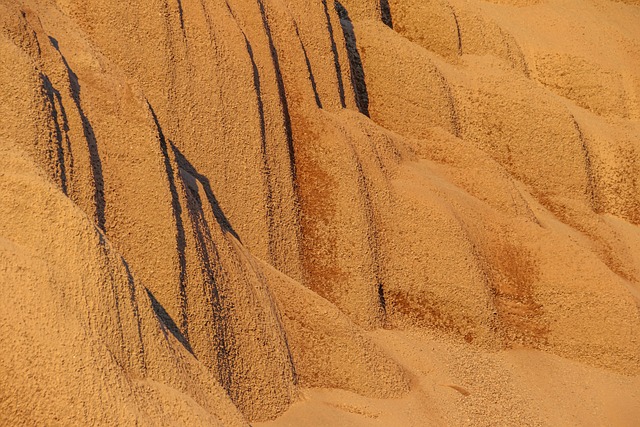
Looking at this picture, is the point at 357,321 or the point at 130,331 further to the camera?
the point at 357,321

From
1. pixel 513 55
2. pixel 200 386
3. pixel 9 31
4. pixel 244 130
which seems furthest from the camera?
pixel 513 55

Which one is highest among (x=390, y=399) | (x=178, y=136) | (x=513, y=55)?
(x=178, y=136)

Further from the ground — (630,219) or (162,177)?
(162,177)

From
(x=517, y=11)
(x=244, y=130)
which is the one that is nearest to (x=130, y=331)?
(x=244, y=130)

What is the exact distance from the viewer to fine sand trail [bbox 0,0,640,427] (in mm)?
5465

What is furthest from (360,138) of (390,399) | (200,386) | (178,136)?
(200,386)

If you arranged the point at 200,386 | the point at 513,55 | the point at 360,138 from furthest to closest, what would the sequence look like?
the point at 513,55 → the point at 360,138 → the point at 200,386

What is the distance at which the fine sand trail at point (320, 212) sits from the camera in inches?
215

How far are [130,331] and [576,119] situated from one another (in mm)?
8671

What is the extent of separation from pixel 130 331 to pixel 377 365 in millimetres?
3091

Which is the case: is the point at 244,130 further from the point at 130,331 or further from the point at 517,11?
the point at 517,11

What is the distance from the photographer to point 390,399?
824 cm

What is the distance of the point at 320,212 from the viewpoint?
9711 mm

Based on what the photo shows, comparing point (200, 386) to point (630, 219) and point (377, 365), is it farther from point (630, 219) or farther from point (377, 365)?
point (630, 219)
